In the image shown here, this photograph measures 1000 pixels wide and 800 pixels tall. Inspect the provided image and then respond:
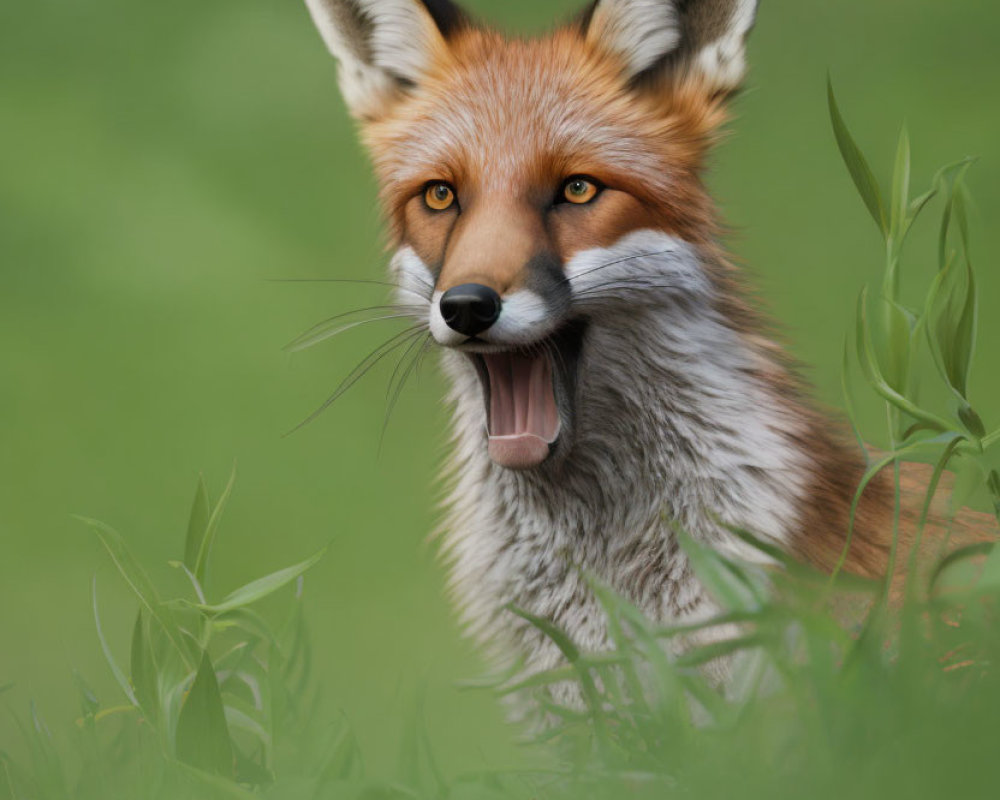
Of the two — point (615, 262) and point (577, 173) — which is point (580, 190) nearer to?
point (577, 173)

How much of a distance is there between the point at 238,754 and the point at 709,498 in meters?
1.42

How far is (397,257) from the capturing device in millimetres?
3566

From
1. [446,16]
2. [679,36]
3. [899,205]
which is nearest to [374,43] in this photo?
[446,16]

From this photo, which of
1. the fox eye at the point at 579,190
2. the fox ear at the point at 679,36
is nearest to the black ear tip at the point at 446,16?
the fox ear at the point at 679,36

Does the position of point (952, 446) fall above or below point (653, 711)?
above

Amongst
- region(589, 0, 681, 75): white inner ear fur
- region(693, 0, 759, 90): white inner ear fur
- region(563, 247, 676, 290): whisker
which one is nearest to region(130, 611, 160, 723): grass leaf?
region(563, 247, 676, 290): whisker

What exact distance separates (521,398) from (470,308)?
0.46 metres

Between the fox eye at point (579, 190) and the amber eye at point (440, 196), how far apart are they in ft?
1.14

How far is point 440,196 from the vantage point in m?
3.34

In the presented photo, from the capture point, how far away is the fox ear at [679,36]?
3320 millimetres

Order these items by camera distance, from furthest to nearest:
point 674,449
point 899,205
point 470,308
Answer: point 674,449 → point 470,308 → point 899,205

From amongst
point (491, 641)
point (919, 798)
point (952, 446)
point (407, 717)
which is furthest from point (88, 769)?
point (952, 446)

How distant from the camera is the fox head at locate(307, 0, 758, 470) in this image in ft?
10.00

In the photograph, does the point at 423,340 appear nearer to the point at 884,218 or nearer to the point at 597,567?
the point at 597,567
